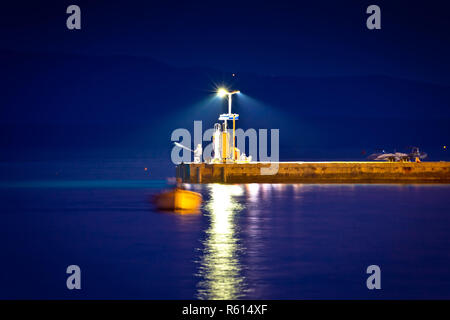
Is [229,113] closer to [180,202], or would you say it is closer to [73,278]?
[180,202]

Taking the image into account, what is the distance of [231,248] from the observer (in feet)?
128

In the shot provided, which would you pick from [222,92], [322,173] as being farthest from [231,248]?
[222,92]

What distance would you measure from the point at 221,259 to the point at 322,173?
55.6 m

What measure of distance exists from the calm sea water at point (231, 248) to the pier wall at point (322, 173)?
49.8 ft

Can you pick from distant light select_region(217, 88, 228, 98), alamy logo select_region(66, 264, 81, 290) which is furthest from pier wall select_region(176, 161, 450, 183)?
alamy logo select_region(66, 264, 81, 290)

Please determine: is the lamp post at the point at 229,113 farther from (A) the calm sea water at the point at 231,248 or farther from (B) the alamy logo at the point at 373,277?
(B) the alamy logo at the point at 373,277

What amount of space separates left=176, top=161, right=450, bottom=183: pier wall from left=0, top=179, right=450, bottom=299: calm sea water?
49.8 feet

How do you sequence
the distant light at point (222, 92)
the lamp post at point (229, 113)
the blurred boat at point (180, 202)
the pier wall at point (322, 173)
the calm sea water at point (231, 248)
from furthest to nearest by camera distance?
1. the distant light at point (222, 92)
2. the lamp post at point (229, 113)
3. the pier wall at point (322, 173)
4. the blurred boat at point (180, 202)
5. the calm sea water at point (231, 248)

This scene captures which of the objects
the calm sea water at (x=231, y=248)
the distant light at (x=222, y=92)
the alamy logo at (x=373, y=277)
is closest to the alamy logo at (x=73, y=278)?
the calm sea water at (x=231, y=248)

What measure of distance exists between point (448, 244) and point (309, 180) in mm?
47069

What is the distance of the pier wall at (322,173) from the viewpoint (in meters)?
87.4

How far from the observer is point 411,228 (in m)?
50.1

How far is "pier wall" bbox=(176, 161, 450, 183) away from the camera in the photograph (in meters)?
87.4
